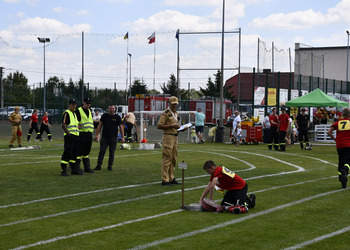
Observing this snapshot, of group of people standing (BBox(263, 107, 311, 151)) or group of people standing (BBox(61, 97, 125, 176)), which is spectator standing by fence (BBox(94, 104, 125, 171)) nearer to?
group of people standing (BBox(61, 97, 125, 176))

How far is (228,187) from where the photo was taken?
10.0 metres

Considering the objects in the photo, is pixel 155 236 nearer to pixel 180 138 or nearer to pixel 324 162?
pixel 324 162

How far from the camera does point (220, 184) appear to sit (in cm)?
1003

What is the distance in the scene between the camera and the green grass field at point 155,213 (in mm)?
7668

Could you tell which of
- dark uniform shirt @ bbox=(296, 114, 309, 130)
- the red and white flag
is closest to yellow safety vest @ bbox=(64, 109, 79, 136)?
dark uniform shirt @ bbox=(296, 114, 309, 130)

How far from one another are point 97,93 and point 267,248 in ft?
131

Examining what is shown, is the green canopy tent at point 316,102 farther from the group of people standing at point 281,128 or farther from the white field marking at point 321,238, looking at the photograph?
the white field marking at point 321,238

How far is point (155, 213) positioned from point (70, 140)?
6.48 m

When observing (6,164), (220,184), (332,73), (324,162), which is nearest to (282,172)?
(324,162)

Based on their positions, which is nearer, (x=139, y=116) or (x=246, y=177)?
(x=246, y=177)

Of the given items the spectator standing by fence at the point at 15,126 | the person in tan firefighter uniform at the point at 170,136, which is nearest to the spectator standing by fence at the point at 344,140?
the person in tan firefighter uniform at the point at 170,136

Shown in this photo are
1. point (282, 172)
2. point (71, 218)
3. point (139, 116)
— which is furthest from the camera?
point (139, 116)

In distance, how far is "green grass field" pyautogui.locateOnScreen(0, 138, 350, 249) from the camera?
767cm

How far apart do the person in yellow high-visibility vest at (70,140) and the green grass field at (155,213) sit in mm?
525
